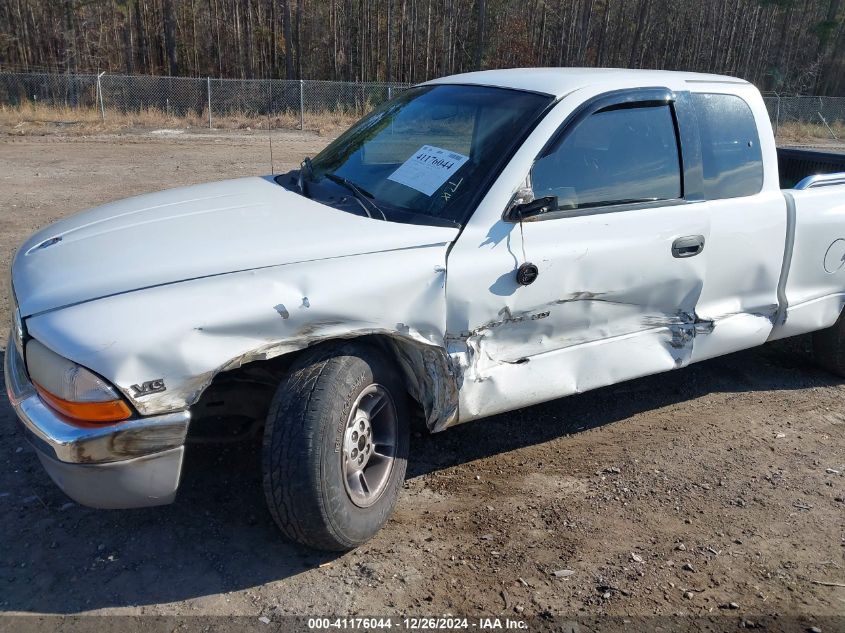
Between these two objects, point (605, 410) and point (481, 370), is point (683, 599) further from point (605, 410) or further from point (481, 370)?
point (605, 410)

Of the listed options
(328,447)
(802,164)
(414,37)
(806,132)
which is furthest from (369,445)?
(414,37)

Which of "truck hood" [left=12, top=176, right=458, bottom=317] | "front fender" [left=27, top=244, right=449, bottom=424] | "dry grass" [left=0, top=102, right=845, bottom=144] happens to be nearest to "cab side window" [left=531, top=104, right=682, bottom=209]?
"truck hood" [left=12, top=176, right=458, bottom=317]

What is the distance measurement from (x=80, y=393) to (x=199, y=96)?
24265 mm

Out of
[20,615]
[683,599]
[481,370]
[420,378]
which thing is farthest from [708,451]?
[20,615]

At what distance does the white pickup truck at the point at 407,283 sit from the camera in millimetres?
2543

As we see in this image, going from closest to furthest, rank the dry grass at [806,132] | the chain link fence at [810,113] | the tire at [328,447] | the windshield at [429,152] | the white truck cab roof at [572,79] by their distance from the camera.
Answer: the tire at [328,447] < the windshield at [429,152] < the white truck cab roof at [572,79] < the dry grass at [806,132] < the chain link fence at [810,113]

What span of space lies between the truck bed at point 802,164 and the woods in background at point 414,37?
32.2m

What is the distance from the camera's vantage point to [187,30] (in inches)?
1513

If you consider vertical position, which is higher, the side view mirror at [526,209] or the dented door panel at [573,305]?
the side view mirror at [526,209]

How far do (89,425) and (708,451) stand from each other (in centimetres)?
318

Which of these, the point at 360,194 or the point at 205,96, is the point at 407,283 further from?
the point at 205,96

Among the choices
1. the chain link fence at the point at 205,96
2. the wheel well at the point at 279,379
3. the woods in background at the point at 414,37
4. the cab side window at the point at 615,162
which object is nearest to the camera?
the wheel well at the point at 279,379

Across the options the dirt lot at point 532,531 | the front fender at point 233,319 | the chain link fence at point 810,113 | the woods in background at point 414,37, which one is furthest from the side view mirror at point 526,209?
the woods in background at point 414,37

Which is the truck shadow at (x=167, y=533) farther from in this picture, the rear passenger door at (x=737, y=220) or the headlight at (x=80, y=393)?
the rear passenger door at (x=737, y=220)
